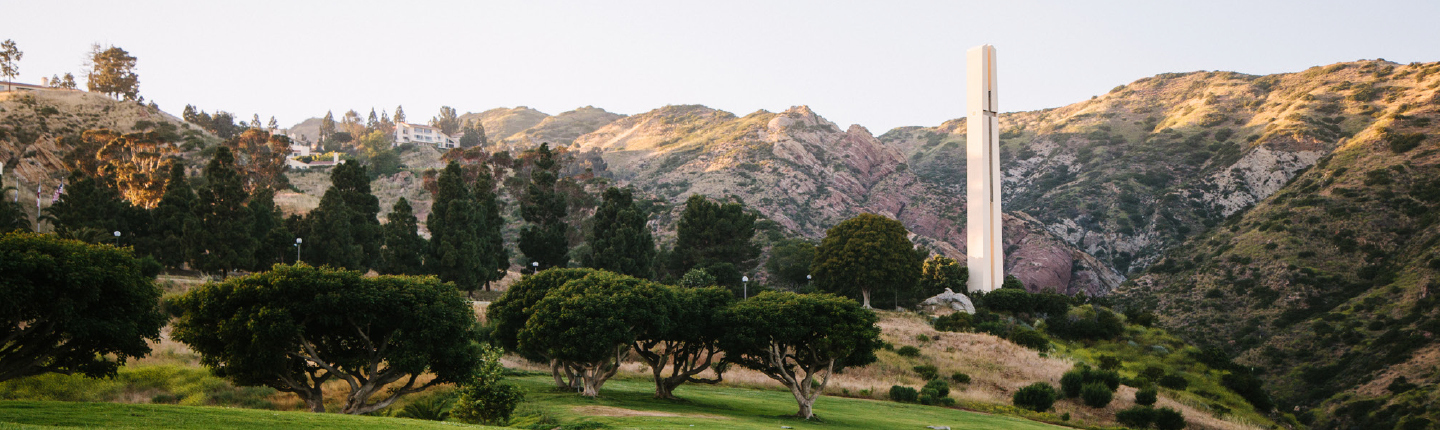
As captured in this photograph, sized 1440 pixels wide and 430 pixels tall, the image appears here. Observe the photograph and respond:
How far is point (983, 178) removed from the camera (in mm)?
73812

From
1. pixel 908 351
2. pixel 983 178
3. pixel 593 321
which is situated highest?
pixel 983 178

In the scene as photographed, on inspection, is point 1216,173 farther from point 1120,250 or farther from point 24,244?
point 24,244

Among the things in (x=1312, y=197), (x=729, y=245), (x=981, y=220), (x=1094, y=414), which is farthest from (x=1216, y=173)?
(x=1094, y=414)

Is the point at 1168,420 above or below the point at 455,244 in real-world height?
below

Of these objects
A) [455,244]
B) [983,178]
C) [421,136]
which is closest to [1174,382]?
[983,178]

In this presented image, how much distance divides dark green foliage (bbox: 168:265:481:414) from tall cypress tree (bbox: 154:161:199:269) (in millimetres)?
32371

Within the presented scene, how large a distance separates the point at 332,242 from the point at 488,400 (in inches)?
1496

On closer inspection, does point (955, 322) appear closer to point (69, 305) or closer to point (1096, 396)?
point (1096, 396)

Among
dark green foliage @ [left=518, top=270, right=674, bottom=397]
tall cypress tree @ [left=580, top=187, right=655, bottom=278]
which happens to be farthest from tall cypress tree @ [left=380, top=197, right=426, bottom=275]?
dark green foliage @ [left=518, top=270, right=674, bottom=397]

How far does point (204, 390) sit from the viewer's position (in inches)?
1165

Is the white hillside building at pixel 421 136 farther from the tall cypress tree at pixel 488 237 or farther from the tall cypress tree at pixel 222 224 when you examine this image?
the tall cypress tree at pixel 222 224

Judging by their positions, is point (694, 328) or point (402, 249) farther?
point (402, 249)

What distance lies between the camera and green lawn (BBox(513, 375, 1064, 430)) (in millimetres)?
24400

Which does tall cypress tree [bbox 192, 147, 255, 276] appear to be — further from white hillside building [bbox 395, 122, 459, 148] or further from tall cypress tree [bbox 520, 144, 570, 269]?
white hillside building [bbox 395, 122, 459, 148]
